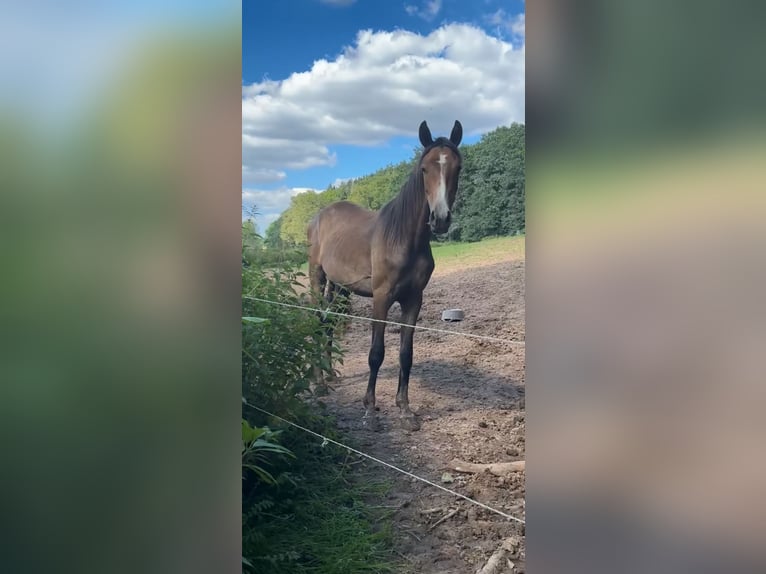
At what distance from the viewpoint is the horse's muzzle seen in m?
1.96

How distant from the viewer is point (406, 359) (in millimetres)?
2092

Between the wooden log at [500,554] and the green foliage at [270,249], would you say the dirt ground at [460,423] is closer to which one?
the wooden log at [500,554]

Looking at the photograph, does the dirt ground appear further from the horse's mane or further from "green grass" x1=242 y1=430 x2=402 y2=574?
the horse's mane

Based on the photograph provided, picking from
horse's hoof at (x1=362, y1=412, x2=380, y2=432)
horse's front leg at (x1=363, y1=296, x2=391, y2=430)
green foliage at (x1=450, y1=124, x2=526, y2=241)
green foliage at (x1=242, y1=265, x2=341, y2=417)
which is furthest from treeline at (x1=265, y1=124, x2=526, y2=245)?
horse's hoof at (x1=362, y1=412, x2=380, y2=432)

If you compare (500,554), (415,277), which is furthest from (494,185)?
(500,554)

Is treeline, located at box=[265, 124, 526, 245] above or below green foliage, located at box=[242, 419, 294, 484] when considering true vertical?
above

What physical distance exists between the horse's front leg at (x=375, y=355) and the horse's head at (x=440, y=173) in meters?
0.37

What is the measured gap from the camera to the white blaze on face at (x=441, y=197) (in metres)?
1.94

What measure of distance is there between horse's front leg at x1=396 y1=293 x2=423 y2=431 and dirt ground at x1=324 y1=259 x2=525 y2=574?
0.02 metres
